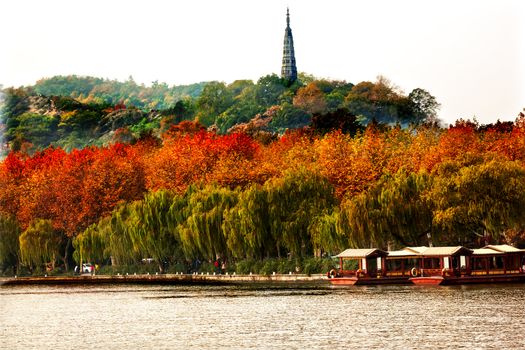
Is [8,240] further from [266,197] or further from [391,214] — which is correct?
[391,214]

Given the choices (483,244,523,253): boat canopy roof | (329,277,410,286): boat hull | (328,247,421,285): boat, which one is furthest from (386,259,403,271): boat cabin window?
(483,244,523,253): boat canopy roof

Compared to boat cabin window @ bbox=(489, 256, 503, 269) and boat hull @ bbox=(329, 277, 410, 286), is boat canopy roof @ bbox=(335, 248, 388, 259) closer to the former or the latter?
boat hull @ bbox=(329, 277, 410, 286)

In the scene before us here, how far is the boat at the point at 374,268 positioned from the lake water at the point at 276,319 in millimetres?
3402

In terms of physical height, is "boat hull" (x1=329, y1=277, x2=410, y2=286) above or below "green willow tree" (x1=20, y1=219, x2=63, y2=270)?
below

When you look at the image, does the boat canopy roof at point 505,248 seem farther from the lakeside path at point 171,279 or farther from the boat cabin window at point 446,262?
the lakeside path at point 171,279

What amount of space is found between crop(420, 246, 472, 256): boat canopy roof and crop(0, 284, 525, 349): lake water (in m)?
4.34

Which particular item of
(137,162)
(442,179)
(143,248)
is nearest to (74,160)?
(137,162)

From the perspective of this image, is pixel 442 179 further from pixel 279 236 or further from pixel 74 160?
pixel 74 160

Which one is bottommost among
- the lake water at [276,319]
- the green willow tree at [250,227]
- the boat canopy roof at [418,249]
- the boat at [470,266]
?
the lake water at [276,319]

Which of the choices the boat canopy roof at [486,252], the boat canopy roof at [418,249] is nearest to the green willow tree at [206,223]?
the boat canopy roof at [418,249]

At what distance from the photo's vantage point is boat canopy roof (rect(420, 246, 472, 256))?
300 ft

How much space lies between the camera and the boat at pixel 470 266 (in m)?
91.6

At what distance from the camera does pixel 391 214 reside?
96.4 meters

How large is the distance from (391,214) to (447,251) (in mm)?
6326
